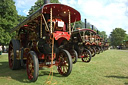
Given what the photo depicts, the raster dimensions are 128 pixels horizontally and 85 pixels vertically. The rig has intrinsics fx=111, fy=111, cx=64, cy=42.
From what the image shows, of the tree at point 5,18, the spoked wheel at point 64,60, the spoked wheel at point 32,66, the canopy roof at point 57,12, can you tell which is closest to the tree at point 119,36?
the tree at point 5,18

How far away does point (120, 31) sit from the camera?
54469 millimetres

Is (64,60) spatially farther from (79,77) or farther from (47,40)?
(47,40)

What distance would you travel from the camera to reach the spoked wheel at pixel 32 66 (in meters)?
3.50

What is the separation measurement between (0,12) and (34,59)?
12463mm

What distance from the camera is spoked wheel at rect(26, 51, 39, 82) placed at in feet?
11.5

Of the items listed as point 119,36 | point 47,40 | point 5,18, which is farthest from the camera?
point 119,36

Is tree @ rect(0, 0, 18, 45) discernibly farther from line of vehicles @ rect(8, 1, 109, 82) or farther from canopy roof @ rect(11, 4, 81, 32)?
canopy roof @ rect(11, 4, 81, 32)

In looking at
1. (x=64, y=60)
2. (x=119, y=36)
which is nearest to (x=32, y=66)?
(x=64, y=60)

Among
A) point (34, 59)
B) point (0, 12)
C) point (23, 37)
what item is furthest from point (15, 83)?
point (0, 12)

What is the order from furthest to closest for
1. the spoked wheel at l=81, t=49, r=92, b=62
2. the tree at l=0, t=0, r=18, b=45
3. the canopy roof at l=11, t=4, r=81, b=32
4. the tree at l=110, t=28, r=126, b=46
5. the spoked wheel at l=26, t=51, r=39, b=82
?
the tree at l=110, t=28, r=126, b=46 → the tree at l=0, t=0, r=18, b=45 → the spoked wheel at l=81, t=49, r=92, b=62 → the canopy roof at l=11, t=4, r=81, b=32 → the spoked wheel at l=26, t=51, r=39, b=82

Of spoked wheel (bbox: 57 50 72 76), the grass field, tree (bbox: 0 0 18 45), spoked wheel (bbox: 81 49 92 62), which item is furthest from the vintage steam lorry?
tree (bbox: 0 0 18 45)

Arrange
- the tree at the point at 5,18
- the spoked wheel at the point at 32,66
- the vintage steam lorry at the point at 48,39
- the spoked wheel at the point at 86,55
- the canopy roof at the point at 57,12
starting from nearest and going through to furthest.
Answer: the spoked wheel at the point at 32,66
the vintage steam lorry at the point at 48,39
the canopy roof at the point at 57,12
the spoked wheel at the point at 86,55
the tree at the point at 5,18

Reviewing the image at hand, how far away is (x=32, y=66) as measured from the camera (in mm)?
3928

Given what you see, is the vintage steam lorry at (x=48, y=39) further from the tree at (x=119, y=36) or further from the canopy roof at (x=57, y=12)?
the tree at (x=119, y=36)
